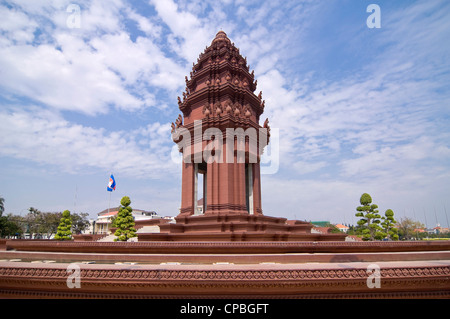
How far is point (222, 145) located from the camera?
15859 millimetres

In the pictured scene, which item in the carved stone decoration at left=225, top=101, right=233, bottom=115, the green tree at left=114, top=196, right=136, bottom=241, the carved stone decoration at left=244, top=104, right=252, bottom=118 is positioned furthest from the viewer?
the green tree at left=114, top=196, right=136, bottom=241

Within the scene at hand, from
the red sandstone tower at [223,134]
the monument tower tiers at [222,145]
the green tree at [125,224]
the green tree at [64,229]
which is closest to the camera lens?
the monument tower tiers at [222,145]

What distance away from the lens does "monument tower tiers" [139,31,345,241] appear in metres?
14.2

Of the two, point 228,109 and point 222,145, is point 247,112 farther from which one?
point 222,145

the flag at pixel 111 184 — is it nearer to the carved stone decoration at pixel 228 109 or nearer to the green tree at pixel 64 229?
the green tree at pixel 64 229

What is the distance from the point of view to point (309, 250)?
27.1ft

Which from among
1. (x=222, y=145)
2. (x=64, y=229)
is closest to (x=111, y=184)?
(x=64, y=229)

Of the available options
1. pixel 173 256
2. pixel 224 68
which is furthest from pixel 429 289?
pixel 224 68

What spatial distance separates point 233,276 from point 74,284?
11.4ft

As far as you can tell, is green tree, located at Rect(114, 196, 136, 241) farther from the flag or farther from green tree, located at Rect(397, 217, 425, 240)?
green tree, located at Rect(397, 217, 425, 240)

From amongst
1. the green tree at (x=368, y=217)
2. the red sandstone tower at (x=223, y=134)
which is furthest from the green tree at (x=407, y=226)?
the red sandstone tower at (x=223, y=134)

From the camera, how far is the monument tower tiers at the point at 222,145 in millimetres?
14180

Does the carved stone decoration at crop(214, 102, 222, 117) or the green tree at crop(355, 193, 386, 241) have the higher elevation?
the carved stone decoration at crop(214, 102, 222, 117)

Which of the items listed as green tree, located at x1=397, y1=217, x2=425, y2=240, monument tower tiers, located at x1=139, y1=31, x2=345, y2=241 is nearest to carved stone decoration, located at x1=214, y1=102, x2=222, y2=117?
monument tower tiers, located at x1=139, y1=31, x2=345, y2=241
